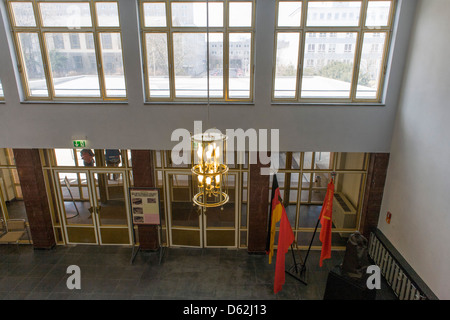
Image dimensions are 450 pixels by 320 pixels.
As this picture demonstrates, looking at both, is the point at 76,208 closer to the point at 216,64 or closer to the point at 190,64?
the point at 190,64

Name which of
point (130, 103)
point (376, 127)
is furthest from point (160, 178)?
point (376, 127)

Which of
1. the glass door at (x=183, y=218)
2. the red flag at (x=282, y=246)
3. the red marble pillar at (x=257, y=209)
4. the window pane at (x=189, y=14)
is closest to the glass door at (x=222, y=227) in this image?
the glass door at (x=183, y=218)

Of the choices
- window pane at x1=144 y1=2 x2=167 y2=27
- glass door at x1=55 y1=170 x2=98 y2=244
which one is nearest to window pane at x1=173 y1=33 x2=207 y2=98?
window pane at x1=144 y1=2 x2=167 y2=27

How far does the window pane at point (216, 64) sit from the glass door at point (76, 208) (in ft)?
12.1

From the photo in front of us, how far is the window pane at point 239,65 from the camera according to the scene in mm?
5887

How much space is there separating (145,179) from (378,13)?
5.92m

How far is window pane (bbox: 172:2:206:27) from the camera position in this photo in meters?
5.76

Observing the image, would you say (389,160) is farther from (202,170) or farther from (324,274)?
(202,170)

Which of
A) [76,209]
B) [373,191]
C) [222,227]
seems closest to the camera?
[373,191]

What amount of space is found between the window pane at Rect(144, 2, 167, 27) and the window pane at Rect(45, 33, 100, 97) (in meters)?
1.20

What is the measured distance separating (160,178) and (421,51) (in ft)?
19.2

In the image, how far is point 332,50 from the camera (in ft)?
19.4

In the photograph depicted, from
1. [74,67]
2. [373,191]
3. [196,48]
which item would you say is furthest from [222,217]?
[74,67]

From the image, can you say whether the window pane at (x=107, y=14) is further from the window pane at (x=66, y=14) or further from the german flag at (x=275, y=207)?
the german flag at (x=275, y=207)
